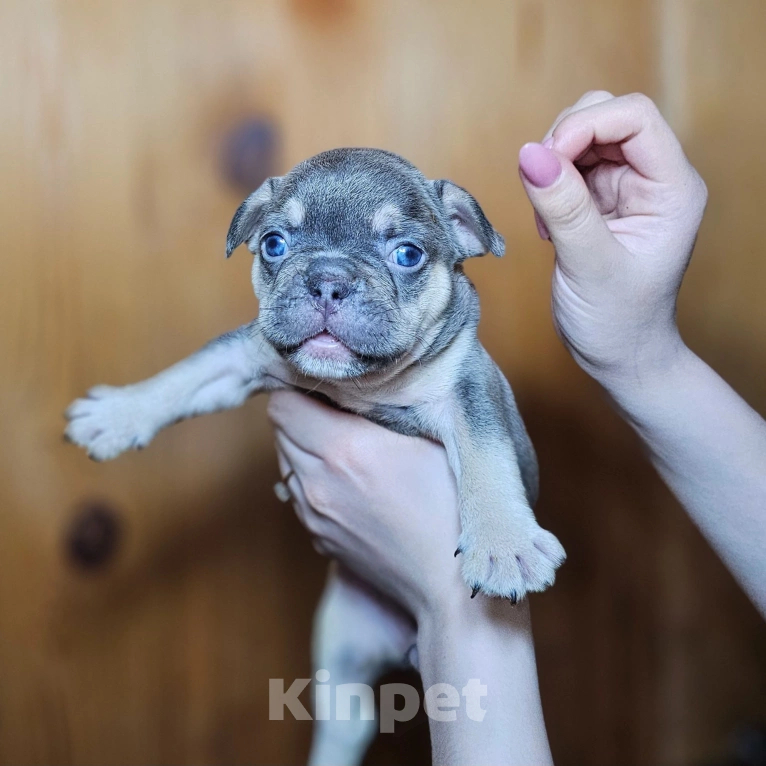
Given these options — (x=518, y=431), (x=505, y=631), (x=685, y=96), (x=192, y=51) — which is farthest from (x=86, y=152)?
(x=685, y=96)

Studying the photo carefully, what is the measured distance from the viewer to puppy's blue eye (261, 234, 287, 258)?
2.09 m

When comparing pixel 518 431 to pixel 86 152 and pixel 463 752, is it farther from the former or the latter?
pixel 86 152

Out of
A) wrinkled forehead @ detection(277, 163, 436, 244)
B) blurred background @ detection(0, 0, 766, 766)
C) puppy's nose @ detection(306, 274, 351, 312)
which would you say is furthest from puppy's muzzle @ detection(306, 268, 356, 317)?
blurred background @ detection(0, 0, 766, 766)

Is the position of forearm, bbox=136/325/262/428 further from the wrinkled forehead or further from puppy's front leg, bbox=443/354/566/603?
puppy's front leg, bbox=443/354/566/603

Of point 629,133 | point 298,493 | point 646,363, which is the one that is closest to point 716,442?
point 646,363

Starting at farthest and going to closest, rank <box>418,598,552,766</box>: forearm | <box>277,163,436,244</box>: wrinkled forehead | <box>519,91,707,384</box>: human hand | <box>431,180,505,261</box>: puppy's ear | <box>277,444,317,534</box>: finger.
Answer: <box>277,444,317,534</box>: finger < <box>431,180,505,261</box>: puppy's ear < <box>277,163,436,244</box>: wrinkled forehead < <box>519,91,707,384</box>: human hand < <box>418,598,552,766</box>: forearm

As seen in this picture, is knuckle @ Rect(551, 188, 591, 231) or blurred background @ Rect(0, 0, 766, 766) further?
blurred background @ Rect(0, 0, 766, 766)

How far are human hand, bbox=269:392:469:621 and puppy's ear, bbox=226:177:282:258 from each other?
1.61 ft

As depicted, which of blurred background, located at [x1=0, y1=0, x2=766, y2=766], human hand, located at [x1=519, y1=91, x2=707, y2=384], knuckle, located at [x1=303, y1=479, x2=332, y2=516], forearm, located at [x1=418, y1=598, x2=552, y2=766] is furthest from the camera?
blurred background, located at [x1=0, y1=0, x2=766, y2=766]

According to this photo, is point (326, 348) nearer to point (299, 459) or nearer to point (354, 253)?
point (354, 253)

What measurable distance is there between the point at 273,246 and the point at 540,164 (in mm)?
747

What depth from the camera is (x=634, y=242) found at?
6.70 feet

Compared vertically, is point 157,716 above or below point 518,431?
below

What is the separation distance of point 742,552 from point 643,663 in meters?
1.70
